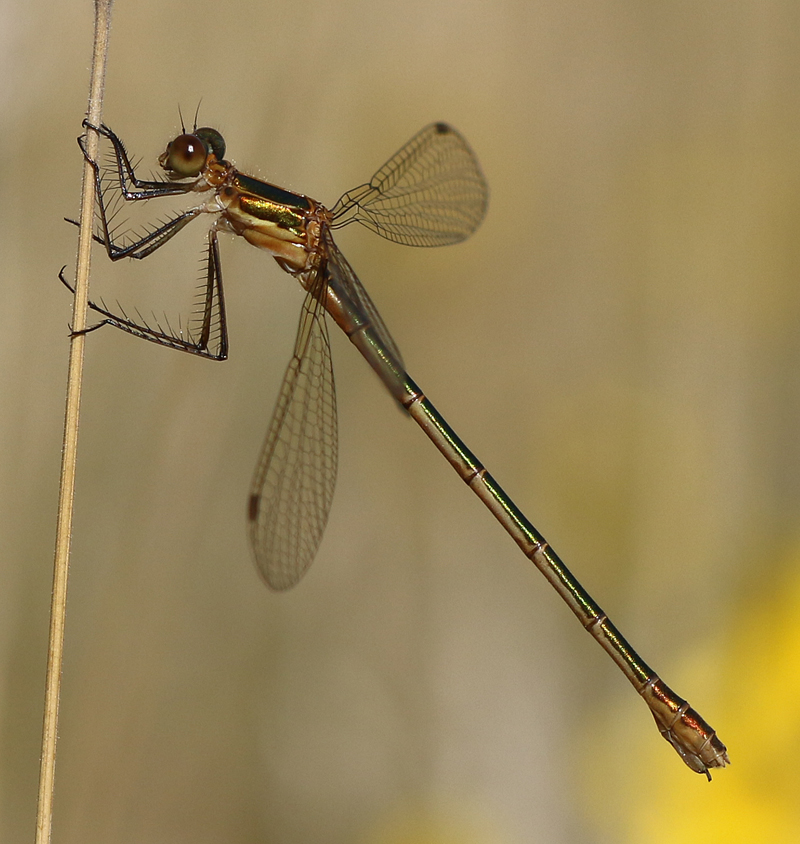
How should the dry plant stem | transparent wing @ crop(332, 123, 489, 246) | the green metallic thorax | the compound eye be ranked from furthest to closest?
1. transparent wing @ crop(332, 123, 489, 246)
2. the green metallic thorax
3. the compound eye
4. the dry plant stem

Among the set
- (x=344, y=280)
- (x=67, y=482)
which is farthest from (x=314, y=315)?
(x=67, y=482)

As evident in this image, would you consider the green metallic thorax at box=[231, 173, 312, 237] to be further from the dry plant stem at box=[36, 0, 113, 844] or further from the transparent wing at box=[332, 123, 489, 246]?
the dry plant stem at box=[36, 0, 113, 844]

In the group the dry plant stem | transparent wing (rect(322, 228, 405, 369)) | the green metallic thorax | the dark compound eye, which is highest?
the dark compound eye

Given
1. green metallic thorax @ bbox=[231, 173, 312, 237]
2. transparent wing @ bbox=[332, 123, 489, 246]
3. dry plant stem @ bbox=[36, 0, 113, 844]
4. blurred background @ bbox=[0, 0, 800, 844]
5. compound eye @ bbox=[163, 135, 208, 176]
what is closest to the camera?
dry plant stem @ bbox=[36, 0, 113, 844]

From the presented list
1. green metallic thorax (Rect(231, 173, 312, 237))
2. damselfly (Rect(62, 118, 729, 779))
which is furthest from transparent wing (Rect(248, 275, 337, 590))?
green metallic thorax (Rect(231, 173, 312, 237))

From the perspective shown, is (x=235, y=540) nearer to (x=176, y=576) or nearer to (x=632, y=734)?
(x=176, y=576)

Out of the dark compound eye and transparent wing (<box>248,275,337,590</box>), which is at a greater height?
the dark compound eye

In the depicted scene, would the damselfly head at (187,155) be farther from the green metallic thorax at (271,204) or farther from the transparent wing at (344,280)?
the transparent wing at (344,280)

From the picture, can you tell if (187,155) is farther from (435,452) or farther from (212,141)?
(435,452)
